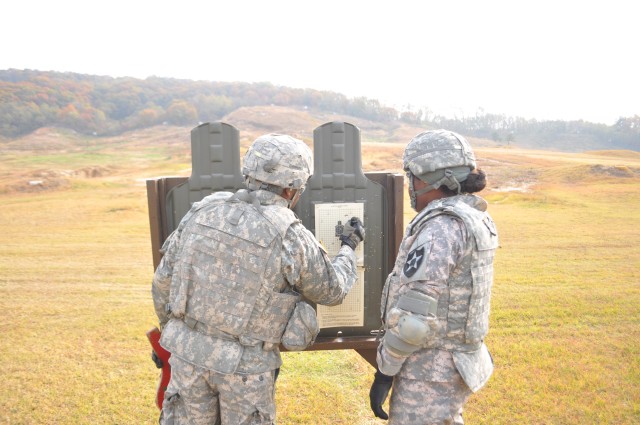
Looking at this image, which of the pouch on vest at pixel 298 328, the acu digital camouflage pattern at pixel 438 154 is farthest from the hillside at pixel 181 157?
the pouch on vest at pixel 298 328

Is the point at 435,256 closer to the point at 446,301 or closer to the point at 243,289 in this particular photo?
the point at 446,301

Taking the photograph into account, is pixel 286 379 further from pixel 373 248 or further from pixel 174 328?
pixel 174 328

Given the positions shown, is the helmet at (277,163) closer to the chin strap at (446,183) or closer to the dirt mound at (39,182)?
the chin strap at (446,183)

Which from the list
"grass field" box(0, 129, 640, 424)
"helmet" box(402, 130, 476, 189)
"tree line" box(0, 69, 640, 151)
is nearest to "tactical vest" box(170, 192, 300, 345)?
"helmet" box(402, 130, 476, 189)

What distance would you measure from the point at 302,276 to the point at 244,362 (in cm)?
56

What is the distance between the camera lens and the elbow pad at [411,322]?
228cm

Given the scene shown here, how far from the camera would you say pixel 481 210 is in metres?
2.63

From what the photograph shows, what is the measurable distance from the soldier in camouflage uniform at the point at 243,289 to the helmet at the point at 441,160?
2.09 feet

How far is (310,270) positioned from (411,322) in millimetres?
641

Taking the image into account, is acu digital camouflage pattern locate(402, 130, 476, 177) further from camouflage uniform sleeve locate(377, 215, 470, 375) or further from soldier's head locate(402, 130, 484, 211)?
camouflage uniform sleeve locate(377, 215, 470, 375)

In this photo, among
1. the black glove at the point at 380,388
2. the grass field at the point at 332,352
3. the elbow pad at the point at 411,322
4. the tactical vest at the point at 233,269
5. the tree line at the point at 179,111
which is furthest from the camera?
the tree line at the point at 179,111

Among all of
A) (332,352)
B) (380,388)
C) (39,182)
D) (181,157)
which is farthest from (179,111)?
(380,388)

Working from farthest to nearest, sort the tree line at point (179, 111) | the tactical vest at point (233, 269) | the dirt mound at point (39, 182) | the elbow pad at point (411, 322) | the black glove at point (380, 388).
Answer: the tree line at point (179, 111) → the dirt mound at point (39, 182) → the black glove at point (380, 388) → the tactical vest at point (233, 269) → the elbow pad at point (411, 322)

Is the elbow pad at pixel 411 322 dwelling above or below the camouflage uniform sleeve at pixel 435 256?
below
